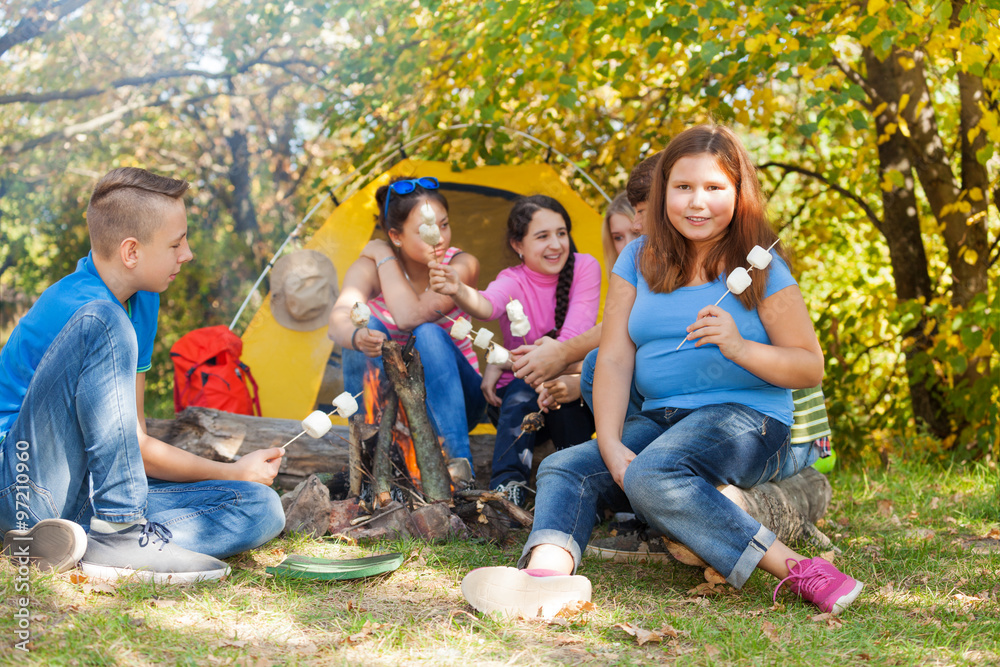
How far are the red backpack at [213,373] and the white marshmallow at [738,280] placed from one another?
8.43ft

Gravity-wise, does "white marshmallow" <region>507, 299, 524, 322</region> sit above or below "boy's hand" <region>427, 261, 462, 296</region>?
below

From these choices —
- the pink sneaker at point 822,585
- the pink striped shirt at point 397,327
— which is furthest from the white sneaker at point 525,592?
the pink striped shirt at point 397,327

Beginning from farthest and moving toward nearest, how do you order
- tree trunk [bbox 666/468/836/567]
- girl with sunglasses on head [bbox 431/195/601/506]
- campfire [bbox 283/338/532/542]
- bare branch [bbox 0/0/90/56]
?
bare branch [bbox 0/0/90/56]
girl with sunglasses on head [bbox 431/195/601/506]
campfire [bbox 283/338/532/542]
tree trunk [bbox 666/468/836/567]

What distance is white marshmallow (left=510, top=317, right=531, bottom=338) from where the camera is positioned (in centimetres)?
310

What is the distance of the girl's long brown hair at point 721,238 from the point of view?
2.34 m

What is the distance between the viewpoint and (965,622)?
1.95 m

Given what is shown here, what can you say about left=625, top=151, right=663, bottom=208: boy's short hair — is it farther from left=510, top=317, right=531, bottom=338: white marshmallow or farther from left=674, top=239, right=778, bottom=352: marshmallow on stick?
left=674, top=239, right=778, bottom=352: marshmallow on stick

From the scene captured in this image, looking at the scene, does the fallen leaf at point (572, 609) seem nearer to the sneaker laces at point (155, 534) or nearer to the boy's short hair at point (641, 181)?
the sneaker laces at point (155, 534)

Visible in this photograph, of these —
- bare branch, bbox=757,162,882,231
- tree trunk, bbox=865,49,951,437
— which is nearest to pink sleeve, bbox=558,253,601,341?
bare branch, bbox=757,162,882,231

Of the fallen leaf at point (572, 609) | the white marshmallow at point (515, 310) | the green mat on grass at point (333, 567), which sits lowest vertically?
the fallen leaf at point (572, 609)

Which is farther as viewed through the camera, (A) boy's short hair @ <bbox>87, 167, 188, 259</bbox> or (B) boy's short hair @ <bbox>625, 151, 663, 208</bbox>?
(B) boy's short hair @ <bbox>625, 151, 663, 208</bbox>

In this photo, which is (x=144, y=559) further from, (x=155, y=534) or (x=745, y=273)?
(x=745, y=273)

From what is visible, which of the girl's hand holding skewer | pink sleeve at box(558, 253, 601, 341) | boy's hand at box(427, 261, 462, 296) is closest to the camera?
the girl's hand holding skewer

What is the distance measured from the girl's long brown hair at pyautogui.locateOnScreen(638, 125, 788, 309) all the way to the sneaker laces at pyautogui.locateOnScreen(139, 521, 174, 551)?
157 centimetres
